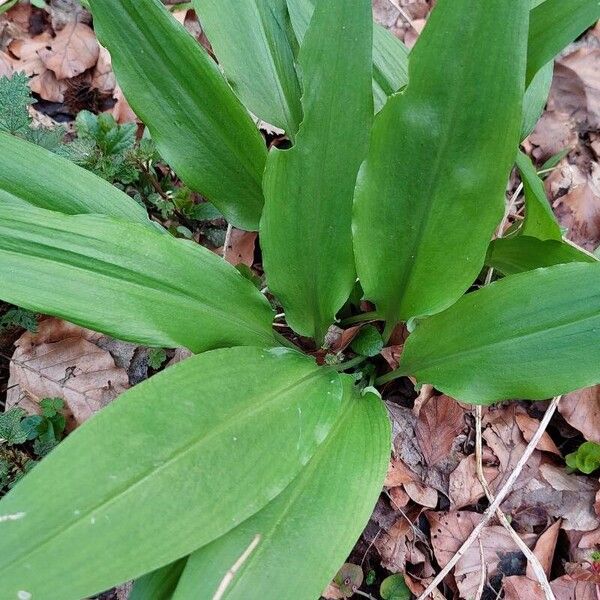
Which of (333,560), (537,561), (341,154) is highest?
(341,154)

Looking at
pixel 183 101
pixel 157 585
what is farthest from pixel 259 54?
pixel 157 585

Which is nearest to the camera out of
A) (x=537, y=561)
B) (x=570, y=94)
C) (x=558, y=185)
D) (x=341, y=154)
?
(x=341, y=154)

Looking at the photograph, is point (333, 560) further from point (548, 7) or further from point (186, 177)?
point (548, 7)

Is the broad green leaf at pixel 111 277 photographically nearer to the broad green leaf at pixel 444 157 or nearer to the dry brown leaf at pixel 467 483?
the broad green leaf at pixel 444 157

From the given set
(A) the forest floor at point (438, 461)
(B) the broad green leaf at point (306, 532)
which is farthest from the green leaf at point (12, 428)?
(B) the broad green leaf at point (306, 532)

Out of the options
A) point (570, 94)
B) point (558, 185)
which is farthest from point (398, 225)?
point (570, 94)

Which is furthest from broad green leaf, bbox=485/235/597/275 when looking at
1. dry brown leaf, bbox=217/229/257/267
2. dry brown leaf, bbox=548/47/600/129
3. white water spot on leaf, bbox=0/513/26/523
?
white water spot on leaf, bbox=0/513/26/523
